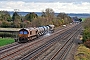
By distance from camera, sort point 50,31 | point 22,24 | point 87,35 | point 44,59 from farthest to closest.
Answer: point 22,24, point 50,31, point 87,35, point 44,59

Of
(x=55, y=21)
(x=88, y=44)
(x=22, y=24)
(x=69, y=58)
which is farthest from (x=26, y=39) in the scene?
(x=55, y=21)

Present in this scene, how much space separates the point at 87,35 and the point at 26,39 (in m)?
14.9

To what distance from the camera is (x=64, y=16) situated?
171m

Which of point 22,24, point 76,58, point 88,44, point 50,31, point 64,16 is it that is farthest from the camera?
point 64,16

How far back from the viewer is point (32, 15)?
5143 inches

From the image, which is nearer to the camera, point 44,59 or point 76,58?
point 44,59

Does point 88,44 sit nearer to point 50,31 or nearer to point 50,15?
point 50,31

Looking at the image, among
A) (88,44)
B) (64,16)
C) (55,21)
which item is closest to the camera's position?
(88,44)

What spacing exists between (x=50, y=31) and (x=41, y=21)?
66.7 ft

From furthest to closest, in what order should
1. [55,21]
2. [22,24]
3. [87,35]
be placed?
[55,21] < [22,24] < [87,35]

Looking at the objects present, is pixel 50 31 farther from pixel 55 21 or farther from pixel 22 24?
pixel 55 21

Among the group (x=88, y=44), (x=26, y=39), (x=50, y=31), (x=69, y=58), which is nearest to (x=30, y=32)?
(x=26, y=39)

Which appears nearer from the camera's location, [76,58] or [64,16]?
[76,58]

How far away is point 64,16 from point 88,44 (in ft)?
390
